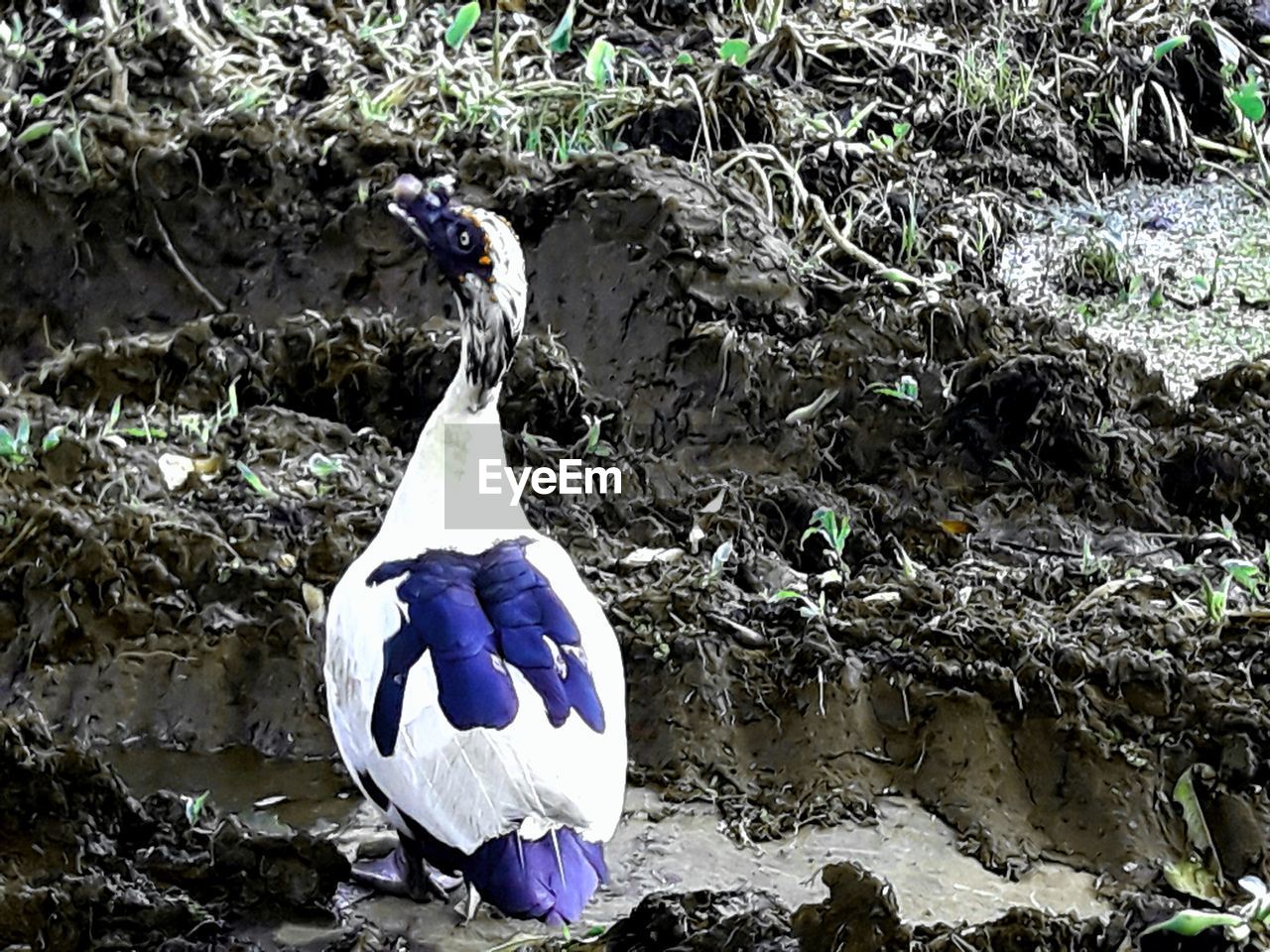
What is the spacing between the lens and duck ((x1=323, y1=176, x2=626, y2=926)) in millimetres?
3426

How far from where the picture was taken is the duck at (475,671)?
343 cm

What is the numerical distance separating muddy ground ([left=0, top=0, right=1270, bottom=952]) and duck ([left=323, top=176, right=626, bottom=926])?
25 centimetres

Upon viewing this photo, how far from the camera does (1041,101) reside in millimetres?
7617

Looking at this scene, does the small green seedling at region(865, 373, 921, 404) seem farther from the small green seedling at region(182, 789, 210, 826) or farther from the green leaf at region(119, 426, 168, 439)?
the small green seedling at region(182, 789, 210, 826)

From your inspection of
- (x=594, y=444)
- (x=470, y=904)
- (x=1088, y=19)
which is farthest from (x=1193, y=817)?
(x=1088, y=19)

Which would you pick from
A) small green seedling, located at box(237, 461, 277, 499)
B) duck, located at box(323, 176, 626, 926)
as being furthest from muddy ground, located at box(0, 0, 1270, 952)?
duck, located at box(323, 176, 626, 926)

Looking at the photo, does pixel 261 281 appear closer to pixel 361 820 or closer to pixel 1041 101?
pixel 361 820

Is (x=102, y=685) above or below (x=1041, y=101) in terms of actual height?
below

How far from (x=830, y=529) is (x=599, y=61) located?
245cm

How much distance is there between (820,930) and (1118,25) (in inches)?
215

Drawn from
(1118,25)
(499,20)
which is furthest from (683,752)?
(1118,25)

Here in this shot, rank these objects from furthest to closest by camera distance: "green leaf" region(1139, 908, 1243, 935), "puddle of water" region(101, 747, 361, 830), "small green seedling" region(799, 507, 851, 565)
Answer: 1. "small green seedling" region(799, 507, 851, 565)
2. "puddle of water" region(101, 747, 361, 830)
3. "green leaf" region(1139, 908, 1243, 935)

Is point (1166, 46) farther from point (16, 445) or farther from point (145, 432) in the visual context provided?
point (16, 445)

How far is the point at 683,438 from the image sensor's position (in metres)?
5.61
